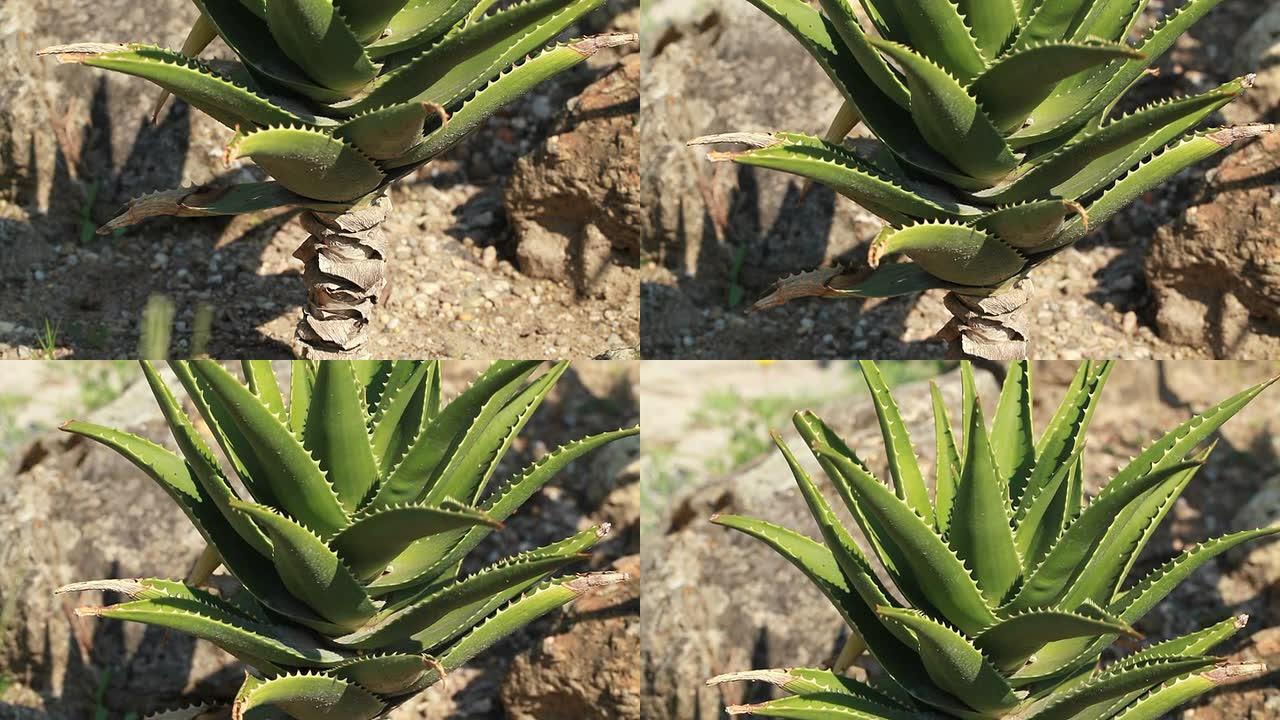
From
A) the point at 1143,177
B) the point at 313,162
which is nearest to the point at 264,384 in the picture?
the point at 313,162

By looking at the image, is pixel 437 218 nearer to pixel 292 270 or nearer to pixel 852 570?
pixel 292 270

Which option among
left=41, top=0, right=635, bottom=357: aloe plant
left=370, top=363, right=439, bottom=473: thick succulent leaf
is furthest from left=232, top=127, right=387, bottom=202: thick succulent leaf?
left=370, top=363, right=439, bottom=473: thick succulent leaf

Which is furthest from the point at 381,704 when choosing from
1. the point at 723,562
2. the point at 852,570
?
the point at 723,562

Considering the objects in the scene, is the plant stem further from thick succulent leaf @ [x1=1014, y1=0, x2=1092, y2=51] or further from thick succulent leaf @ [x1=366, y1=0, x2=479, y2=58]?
thick succulent leaf @ [x1=1014, y1=0, x2=1092, y2=51]

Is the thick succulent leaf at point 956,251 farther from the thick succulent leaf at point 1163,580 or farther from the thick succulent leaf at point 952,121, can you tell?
the thick succulent leaf at point 1163,580

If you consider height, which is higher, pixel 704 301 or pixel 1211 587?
pixel 704 301
